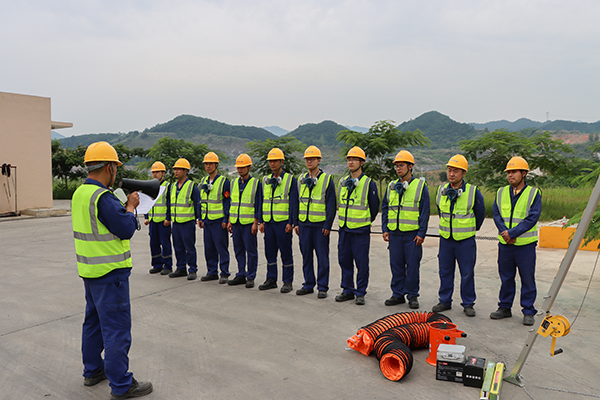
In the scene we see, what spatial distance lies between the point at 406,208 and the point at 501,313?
1839mm

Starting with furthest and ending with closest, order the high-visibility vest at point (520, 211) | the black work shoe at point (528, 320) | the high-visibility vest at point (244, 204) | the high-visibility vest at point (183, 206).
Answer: the high-visibility vest at point (183, 206), the high-visibility vest at point (244, 204), the high-visibility vest at point (520, 211), the black work shoe at point (528, 320)

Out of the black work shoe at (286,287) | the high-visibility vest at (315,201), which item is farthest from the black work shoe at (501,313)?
the black work shoe at (286,287)

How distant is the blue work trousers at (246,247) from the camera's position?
7.21 metres

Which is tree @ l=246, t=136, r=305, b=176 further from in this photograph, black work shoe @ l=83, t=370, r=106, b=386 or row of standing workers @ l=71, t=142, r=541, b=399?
black work shoe @ l=83, t=370, r=106, b=386

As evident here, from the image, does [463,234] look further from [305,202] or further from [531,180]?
[531,180]

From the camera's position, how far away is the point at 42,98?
63.9 ft

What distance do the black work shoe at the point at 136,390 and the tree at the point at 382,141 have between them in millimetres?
13151

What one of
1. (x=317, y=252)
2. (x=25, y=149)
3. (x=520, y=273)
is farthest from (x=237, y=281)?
(x=25, y=149)

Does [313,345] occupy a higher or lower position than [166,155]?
lower

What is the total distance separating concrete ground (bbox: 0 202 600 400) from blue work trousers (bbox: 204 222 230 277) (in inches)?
13.0

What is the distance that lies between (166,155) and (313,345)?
798 inches

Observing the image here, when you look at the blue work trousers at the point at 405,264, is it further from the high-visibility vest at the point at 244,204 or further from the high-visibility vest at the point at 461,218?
the high-visibility vest at the point at 244,204

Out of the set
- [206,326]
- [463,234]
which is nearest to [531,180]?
[463,234]

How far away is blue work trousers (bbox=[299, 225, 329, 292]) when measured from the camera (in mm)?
6637
